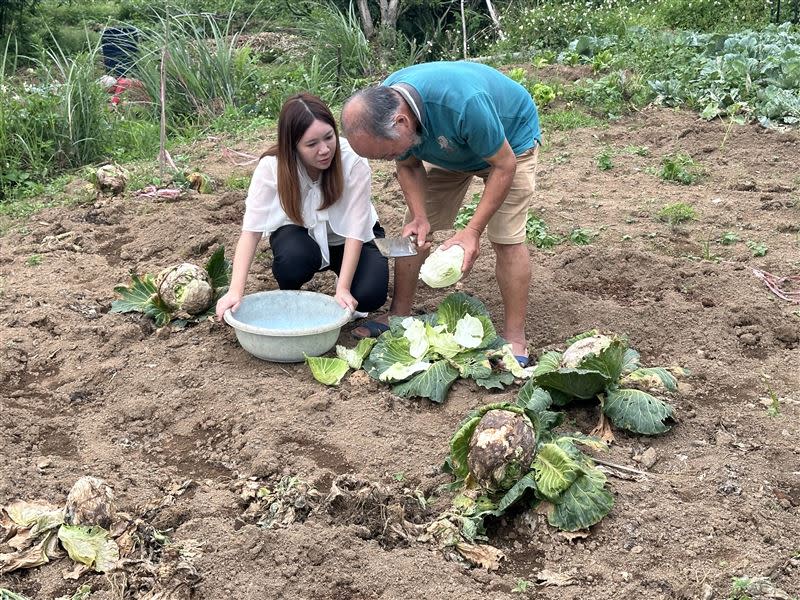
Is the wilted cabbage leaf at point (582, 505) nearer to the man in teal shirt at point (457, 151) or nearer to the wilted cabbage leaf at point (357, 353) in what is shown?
the man in teal shirt at point (457, 151)

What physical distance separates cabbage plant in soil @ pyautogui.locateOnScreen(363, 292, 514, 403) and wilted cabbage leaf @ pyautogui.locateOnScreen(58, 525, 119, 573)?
1.36 m

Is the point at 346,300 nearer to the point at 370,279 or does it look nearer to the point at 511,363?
the point at 370,279

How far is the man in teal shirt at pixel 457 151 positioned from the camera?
3248 mm

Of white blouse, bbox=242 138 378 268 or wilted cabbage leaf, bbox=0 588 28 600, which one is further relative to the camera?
white blouse, bbox=242 138 378 268

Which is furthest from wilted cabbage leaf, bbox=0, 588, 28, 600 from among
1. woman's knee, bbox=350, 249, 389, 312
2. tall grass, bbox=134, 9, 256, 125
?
tall grass, bbox=134, 9, 256, 125

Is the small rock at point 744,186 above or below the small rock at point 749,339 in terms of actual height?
below

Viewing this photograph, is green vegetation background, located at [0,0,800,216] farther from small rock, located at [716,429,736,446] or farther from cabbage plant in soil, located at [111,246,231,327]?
small rock, located at [716,429,736,446]

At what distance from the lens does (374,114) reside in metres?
3.18

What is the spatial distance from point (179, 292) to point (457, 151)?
1.65 m

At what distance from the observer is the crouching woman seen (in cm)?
371

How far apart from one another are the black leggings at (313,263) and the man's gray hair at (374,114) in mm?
984

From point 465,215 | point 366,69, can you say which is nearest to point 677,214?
point 465,215

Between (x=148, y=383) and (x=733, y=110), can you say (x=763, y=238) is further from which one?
(x=148, y=383)

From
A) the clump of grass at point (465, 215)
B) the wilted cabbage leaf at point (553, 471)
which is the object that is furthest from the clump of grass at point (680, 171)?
the wilted cabbage leaf at point (553, 471)
